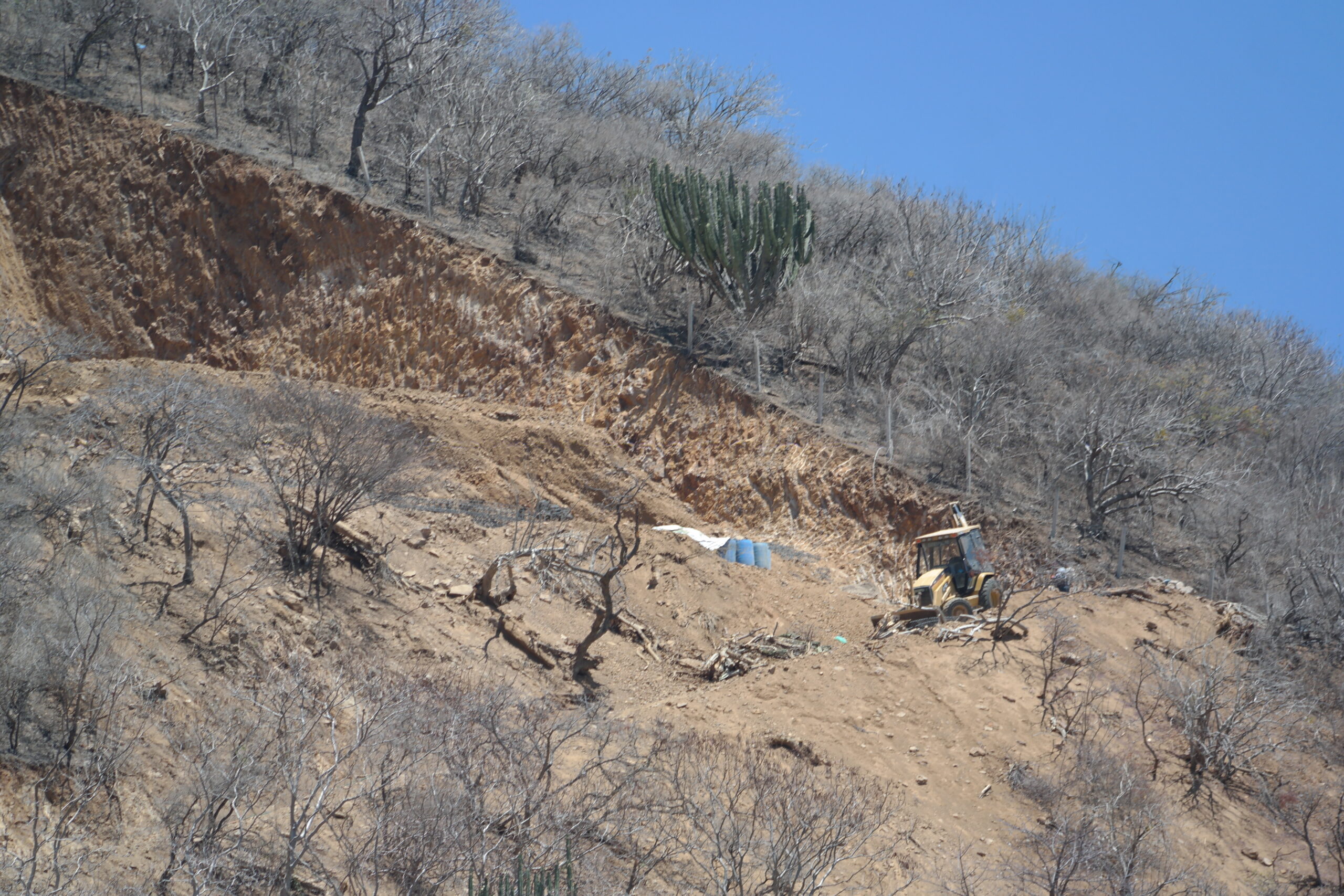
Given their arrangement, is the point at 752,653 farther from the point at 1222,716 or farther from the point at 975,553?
the point at 1222,716

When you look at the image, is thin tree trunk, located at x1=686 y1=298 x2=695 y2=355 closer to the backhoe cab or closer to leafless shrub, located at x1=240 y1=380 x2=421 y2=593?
the backhoe cab

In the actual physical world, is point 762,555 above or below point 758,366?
below

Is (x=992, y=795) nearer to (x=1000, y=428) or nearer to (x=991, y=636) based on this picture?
(x=991, y=636)

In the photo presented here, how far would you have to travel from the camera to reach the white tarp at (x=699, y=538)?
2091cm

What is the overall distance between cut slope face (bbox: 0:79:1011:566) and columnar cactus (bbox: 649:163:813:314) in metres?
3.21

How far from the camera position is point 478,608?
1580 centimetres

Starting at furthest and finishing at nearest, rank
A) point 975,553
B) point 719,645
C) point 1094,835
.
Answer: point 975,553
point 719,645
point 1094,835

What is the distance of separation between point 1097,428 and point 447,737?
20878mm

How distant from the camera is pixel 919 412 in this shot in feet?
90.8

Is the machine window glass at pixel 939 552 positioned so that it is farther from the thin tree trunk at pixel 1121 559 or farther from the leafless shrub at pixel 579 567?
the thin tree trunk at pixel 1121 559

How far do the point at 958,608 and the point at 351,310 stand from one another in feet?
52.8

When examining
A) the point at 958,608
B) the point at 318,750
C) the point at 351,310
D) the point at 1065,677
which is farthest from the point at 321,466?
the point at 351,310

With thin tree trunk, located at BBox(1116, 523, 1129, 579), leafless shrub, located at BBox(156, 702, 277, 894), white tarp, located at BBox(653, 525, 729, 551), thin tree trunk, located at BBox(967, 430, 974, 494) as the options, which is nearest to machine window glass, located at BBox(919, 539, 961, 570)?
white tarp, located at BBox(653, 525, 729, 551)

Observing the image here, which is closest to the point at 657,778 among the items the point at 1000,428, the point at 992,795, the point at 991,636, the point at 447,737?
the point at 447,737
